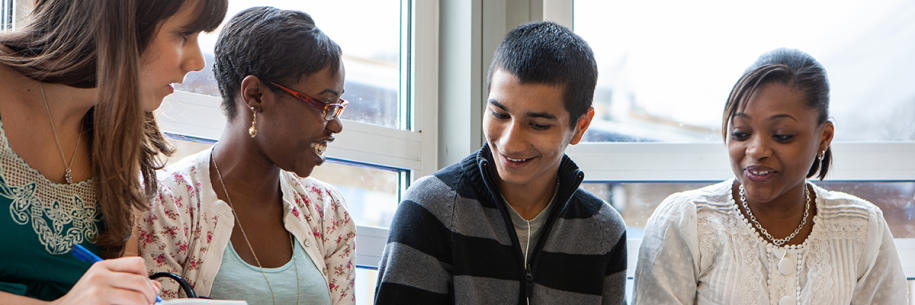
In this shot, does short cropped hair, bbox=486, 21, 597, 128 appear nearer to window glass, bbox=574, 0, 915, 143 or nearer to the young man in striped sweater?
the young man in striped sweater

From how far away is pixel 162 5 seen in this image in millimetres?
1177

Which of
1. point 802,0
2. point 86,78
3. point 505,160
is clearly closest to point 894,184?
point 802,0

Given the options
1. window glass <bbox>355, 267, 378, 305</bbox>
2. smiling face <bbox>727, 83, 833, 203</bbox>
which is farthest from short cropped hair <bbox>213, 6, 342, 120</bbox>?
smiling face <bbox>727, 83, 833, 203</bbox>

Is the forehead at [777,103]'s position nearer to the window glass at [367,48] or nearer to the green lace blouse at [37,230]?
the window glass at [367,48]

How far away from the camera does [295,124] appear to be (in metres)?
1.50

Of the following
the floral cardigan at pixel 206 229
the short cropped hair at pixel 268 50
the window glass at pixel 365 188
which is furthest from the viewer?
the window glass at pixel 365 188

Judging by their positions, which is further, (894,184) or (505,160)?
(894,184)

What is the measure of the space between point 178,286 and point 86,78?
0.43m

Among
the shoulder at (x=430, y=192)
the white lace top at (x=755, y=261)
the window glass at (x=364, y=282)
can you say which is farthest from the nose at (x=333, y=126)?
the white lace top at (x=755, y=261)

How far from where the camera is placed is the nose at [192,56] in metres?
1.25

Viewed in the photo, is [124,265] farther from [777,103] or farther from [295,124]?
[777,103]

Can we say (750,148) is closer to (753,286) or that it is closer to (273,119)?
(753,286)

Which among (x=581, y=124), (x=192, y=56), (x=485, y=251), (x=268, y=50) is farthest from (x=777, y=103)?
(x=192, y=56)

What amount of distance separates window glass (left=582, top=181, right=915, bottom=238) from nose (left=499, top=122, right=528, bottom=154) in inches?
32.2
